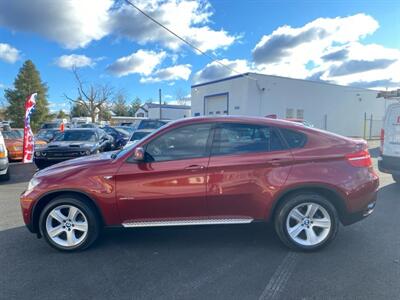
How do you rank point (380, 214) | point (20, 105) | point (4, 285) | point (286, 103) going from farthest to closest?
point (20, 105)
point (286, 103)
point (380, 214)
point (4, 285)

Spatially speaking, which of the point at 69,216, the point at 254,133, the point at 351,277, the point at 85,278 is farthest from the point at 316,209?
the point at 69,216

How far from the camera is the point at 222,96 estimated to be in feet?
86.2

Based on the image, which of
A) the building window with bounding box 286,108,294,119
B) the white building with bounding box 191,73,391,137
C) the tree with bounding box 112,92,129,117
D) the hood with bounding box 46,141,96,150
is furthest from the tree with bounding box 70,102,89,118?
the hood with bounding box 46,141,96,150

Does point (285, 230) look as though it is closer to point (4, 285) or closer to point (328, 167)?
point (328, 167)

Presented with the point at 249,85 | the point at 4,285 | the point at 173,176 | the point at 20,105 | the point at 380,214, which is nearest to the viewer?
the point at 4,285

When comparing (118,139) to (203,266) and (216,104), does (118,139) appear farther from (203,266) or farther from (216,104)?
(203,266)

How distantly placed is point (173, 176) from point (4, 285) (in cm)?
210

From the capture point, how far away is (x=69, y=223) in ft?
12.2

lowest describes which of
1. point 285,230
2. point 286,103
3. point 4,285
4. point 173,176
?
point 4,285

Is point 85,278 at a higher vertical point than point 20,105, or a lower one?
lower

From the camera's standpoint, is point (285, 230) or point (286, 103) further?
point (286, 103)

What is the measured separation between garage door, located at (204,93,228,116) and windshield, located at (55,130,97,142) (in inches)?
643

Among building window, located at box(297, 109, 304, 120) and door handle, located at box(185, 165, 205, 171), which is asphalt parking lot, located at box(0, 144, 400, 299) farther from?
building window, located at box(297, 109, 304, 120)

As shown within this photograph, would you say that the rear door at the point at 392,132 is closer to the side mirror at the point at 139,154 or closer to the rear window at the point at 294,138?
the rear window at the point at 294,138
